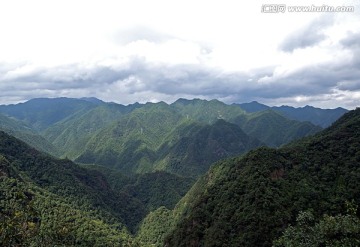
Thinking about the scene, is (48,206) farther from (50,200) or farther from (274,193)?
(274,193)

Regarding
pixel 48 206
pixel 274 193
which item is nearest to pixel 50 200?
pixel 48 206

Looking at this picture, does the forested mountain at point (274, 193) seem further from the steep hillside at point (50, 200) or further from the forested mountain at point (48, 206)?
the steep hillside at point (50, 200)

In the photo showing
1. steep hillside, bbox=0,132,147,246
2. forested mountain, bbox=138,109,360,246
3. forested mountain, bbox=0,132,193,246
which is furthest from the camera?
steep hillside, bbox=0,132,147,246

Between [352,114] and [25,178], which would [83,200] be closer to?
[25,178]

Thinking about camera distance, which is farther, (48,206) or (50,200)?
(50,200)

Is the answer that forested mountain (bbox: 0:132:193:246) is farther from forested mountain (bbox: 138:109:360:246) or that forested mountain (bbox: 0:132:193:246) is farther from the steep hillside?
forested mountain (bbox: 138:109:360:246)

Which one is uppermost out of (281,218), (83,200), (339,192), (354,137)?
(354,137)

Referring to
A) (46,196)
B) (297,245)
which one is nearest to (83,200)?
(46,196)

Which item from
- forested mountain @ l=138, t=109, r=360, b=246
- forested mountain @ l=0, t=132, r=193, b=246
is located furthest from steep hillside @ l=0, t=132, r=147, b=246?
forested mountain @ l=138, t=109, r=360, b=246
